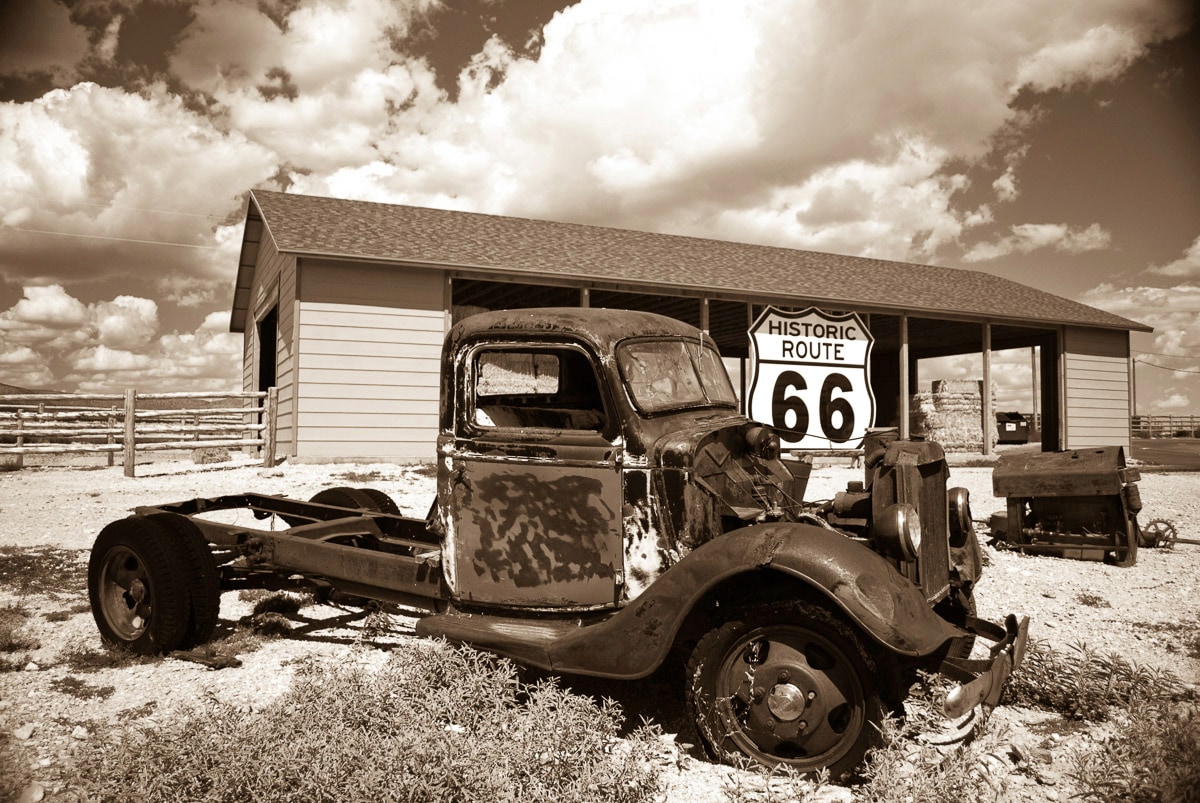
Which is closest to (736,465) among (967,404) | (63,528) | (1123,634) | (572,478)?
(572,478)

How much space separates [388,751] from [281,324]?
40.4 feet

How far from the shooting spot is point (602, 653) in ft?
9.84

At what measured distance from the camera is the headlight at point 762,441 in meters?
3.57

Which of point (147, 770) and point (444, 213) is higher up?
point (444, 213)

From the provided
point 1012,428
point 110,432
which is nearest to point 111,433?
point 110,432

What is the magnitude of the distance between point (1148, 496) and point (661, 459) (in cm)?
1091

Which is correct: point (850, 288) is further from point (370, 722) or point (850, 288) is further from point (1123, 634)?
point (370, 722)

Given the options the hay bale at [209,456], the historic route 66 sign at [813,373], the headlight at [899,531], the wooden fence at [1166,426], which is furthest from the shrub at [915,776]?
the wooden fence at [1166,426]

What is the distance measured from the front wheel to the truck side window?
1.60 meters

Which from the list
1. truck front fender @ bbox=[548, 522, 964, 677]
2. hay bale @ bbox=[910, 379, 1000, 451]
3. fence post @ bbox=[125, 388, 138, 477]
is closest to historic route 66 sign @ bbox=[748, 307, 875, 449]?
truck front fender @ bbox=[548, 522, 964, 677]

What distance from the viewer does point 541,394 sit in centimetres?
457

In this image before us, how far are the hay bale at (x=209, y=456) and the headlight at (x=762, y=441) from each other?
1235 centimetres

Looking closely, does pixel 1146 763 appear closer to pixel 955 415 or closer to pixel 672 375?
pixel 672 375

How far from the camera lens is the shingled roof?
1269cm
